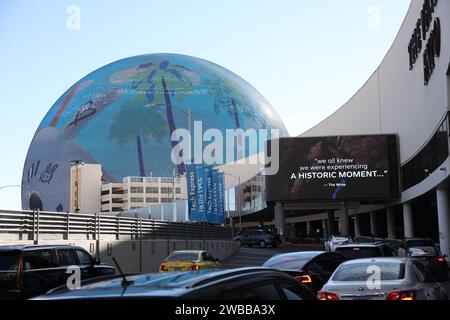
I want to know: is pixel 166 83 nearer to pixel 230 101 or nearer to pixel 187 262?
pixel 230 101

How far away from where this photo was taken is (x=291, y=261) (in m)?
14.7

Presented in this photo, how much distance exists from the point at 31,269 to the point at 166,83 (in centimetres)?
13935

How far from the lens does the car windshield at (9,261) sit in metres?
12.8

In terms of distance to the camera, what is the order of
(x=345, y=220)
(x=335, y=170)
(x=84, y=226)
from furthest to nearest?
(x=345, y=220) → (x=335, y=170) → (x=84, y=226)

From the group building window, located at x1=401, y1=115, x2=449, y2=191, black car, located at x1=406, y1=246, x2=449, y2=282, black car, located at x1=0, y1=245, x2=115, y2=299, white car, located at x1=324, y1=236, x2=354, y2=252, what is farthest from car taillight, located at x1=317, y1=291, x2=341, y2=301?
building window, located at x1=401, y1=115, x2=449, y2=191

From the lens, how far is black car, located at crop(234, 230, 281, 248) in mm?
61469

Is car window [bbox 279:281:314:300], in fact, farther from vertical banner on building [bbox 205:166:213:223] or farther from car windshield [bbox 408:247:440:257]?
vertical banner on building [bbox 205:166:213:223]

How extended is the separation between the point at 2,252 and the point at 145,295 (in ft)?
31.7

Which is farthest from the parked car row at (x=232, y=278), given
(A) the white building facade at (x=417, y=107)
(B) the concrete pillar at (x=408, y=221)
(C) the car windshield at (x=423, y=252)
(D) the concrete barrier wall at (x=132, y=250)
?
(B) the concrete pillar at (x=408, y=221)

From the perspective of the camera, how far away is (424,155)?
1825 inches

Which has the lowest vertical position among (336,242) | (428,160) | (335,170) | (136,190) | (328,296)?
(328,296)

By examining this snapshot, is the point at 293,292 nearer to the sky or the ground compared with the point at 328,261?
nearer to the sky

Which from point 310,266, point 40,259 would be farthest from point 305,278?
point 40,259

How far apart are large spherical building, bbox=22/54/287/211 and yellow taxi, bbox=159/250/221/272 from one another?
11862 cm
